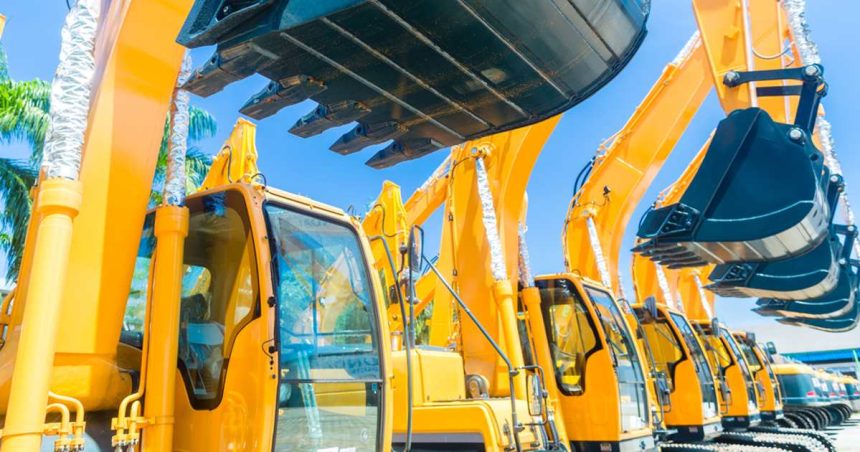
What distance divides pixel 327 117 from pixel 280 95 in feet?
1.04

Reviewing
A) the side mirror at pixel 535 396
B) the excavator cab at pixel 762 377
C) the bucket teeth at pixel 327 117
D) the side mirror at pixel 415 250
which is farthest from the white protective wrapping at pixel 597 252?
the bucket teeth at pixel 327 117

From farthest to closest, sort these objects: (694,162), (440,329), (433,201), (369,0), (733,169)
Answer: (694,162) < (433,201) < (440,329) < (733,169) < (369,0)

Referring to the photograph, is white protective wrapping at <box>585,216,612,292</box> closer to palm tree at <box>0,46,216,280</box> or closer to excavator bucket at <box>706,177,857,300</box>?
excavator bucket at <box>706,177,857,300</box>

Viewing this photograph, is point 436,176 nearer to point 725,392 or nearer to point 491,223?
point 491,223

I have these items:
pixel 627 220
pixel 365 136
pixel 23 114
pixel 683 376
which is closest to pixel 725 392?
pixel 683 376

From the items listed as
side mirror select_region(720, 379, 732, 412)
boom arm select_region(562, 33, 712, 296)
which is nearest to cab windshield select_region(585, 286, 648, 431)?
boom arm select_region(562, 33, 712, 296)

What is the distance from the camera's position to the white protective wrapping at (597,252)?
10.1 meters

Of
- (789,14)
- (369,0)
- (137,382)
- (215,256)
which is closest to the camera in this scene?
(369,0)

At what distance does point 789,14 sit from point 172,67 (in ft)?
17.8

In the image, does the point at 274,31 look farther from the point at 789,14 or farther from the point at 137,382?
the point at 789,14

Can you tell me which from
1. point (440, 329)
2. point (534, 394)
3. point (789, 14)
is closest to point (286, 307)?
point (534, 394)

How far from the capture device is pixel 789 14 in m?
6.12

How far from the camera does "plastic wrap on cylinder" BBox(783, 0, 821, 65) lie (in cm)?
607

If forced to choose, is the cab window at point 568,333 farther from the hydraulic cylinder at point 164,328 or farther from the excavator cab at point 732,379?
the excavator cab at point 732,379
